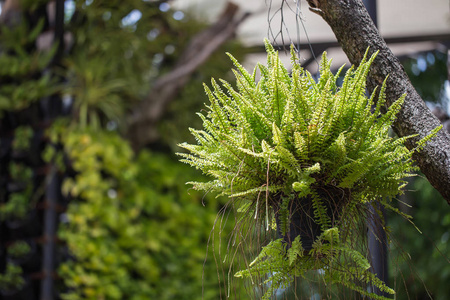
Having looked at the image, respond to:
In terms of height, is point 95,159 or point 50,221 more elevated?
point 95,159

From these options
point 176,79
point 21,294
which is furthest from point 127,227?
point 176,79

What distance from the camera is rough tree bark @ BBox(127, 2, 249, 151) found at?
238cm

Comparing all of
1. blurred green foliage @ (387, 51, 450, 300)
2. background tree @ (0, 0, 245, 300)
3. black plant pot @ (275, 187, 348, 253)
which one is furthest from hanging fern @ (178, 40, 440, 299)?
blurred green foliage @ (387, 51, 450, 300)

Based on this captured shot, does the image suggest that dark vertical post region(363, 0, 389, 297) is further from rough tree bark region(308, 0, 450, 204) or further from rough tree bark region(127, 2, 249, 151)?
rough tree bark region(127, 2, 249, 151)

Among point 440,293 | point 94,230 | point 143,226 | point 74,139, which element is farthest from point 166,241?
point 440,293

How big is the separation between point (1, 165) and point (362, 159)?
1.99 metres

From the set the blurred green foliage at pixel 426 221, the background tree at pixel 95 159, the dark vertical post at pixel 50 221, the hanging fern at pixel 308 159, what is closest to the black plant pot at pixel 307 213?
the hanging fern at pixel 308 159

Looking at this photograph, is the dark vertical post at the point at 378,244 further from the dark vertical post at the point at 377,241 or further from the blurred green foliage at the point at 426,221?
the blurred green foliage at the point at 426,221

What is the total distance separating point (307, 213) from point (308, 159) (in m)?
0.10

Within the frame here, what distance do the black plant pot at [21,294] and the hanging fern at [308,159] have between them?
5.36 feet

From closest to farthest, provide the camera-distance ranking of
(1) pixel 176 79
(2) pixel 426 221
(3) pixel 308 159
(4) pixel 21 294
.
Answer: (3) pixel 308 159 < (4) pixel 21 294 < (1) pixel 176 79 < (2) pixel 426 221

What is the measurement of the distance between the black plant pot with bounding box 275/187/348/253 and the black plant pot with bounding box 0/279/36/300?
1.70 metres

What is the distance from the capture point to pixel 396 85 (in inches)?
31.1

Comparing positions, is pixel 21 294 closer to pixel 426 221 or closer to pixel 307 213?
pixel 307 213
